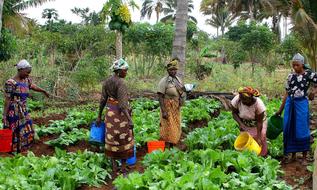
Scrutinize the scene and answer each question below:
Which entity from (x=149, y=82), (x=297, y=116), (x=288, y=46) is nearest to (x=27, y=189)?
(x=297, y=116)

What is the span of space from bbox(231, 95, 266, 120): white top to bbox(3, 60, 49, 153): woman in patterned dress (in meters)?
3.19

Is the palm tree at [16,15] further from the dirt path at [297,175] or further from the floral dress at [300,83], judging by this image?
the dirt path at [297,175]

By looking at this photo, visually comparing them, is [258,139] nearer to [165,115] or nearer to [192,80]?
[165,115]

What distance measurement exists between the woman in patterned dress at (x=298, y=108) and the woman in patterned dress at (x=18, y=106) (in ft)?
13.0

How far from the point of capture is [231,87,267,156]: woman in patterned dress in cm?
592

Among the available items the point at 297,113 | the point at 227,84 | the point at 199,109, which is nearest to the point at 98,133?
the point at 297,113

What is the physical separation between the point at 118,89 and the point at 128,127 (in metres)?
0.57

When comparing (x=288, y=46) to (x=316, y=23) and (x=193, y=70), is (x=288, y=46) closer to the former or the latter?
(x=193, y=70)

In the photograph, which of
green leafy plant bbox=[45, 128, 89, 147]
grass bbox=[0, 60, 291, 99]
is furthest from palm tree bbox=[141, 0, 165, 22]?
green leafy plant bbox=[45, 128, 89, 147]

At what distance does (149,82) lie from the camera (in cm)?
1730

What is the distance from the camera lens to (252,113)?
609 cm

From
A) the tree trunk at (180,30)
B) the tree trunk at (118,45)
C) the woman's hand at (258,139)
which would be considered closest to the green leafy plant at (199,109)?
the tree trunk at (180,30)

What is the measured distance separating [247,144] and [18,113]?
11.5 ft

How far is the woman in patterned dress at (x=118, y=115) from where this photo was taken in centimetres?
558
